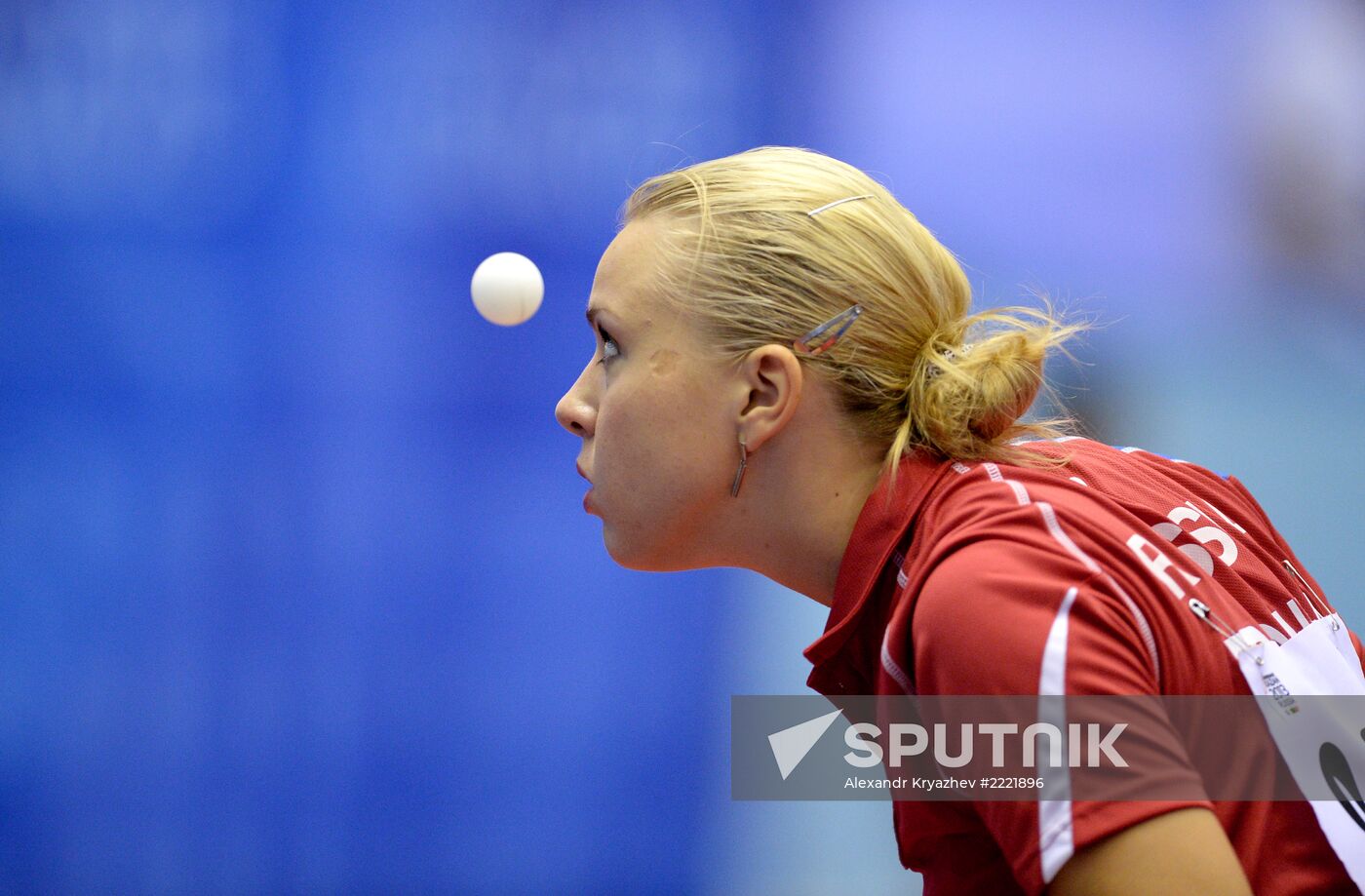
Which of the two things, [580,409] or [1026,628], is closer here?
[1026,628]

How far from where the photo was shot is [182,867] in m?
1.33

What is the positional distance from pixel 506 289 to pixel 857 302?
588 mm

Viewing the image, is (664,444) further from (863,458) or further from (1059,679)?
(1059,679)

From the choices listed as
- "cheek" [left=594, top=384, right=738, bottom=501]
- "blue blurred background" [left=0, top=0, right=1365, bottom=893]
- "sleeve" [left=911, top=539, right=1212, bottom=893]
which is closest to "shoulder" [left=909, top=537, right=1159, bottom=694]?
"sleeve" [left=911, top=539, right=1212, bottom=893]

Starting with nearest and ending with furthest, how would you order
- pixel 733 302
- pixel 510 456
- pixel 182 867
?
1. pixel 733 302
2. pixel 182 867
3. pixel 510 456

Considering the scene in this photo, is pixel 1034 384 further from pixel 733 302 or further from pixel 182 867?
pixel 182 867

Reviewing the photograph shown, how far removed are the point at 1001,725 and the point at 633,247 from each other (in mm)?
420

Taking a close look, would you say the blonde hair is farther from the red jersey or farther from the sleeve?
the sleeve

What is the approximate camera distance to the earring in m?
0.75

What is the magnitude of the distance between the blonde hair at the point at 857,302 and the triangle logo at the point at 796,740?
24.2 inches

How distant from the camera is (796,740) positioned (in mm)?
1336

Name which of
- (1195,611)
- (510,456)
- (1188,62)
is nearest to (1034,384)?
(1195,611)

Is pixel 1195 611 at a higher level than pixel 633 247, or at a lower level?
lower

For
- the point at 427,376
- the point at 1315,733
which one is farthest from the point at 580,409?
the point at 427,376
